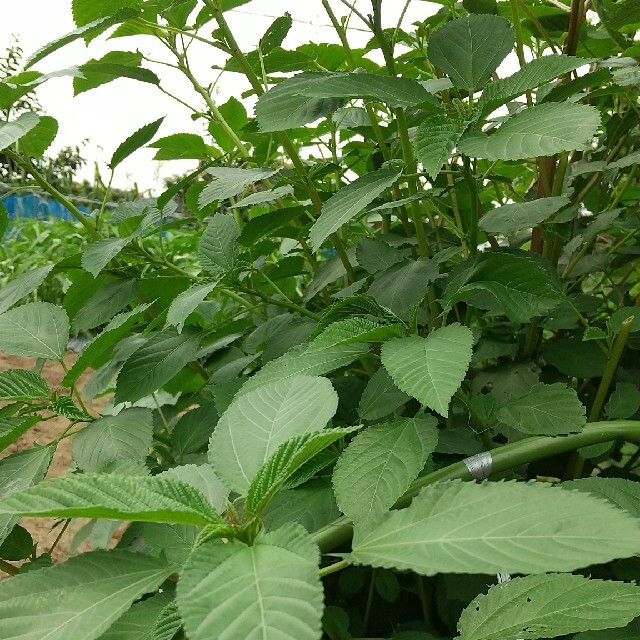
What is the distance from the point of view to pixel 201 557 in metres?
0.32

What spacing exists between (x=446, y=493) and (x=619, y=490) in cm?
26

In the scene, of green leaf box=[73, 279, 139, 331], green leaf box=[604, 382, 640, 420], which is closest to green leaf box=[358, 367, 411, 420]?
green leaf box=[604, 382, 640, 420]

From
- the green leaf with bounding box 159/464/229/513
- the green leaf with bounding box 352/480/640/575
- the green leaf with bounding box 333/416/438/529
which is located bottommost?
the green leaf with bounding box 333/416/438/529

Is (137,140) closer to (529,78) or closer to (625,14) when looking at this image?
(529,78)

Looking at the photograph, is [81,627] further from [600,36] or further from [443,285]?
[600,36]

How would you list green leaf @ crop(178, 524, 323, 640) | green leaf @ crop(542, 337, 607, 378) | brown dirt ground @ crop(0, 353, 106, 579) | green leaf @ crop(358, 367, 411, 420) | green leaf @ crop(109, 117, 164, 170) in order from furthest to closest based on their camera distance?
1. brown dirt ground @ crop(0, 353, 106, 579)
2. green leaf @ crop(109, 117, 164, 170)
3. green leaf @ crop(542, 337, 607, 378)
4. green leaf @ crop(358, 367, 411, 420)
5. green leaf @ crop(178, 524, 323, 640)

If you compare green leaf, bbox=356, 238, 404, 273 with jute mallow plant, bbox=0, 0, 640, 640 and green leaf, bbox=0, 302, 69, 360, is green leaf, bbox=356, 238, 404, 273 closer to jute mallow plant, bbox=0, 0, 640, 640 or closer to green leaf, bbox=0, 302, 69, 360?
jute mallow plant, bbox=0, 0, 640, 640

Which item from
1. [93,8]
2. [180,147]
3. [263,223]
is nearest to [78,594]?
[263,223]

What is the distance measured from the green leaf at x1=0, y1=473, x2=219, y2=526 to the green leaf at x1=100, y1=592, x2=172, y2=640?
10cm

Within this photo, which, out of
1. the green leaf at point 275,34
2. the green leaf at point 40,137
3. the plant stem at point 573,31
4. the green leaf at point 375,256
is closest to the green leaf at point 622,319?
the green leaf at point 375,256

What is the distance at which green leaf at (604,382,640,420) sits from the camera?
27.0 inches

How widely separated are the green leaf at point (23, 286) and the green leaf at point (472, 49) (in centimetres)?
59

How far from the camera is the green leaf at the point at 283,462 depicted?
33 centimetres

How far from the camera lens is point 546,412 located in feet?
1.91
